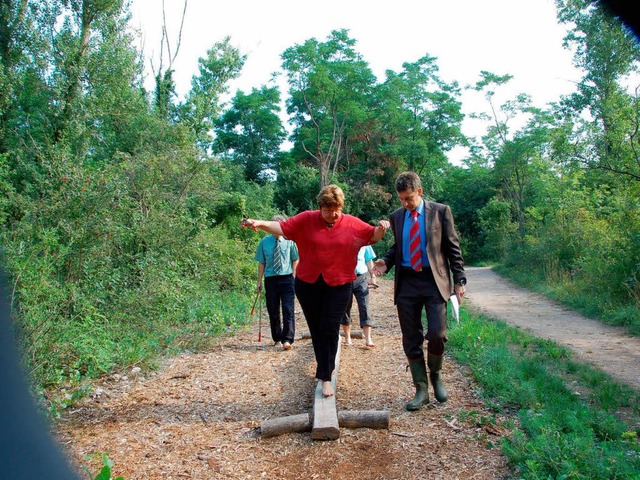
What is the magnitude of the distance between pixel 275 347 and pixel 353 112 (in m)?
27.1

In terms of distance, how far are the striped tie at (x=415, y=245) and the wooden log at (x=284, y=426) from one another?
5.65 ft

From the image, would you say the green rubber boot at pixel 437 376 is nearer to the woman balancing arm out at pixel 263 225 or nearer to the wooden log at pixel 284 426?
the wooden log at pixel 284 426

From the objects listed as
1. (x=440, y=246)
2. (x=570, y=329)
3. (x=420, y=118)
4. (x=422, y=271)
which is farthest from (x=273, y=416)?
(x=420, y=118)

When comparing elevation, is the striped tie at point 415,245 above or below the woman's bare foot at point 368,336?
above

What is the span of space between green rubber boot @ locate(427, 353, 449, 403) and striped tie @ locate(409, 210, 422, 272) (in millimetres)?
902

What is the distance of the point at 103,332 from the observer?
7.17 m

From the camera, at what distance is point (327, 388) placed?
5.30 meters

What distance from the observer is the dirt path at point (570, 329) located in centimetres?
754

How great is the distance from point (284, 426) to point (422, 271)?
74.9 inches

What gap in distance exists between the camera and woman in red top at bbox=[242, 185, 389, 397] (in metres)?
5.37

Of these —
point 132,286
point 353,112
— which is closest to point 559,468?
point 132,286

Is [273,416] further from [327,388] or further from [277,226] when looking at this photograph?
[277,226]

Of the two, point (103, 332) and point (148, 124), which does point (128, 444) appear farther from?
point (148, 124)

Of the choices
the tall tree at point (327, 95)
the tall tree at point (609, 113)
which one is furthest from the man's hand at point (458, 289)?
the tall tree at point (327, 95)
